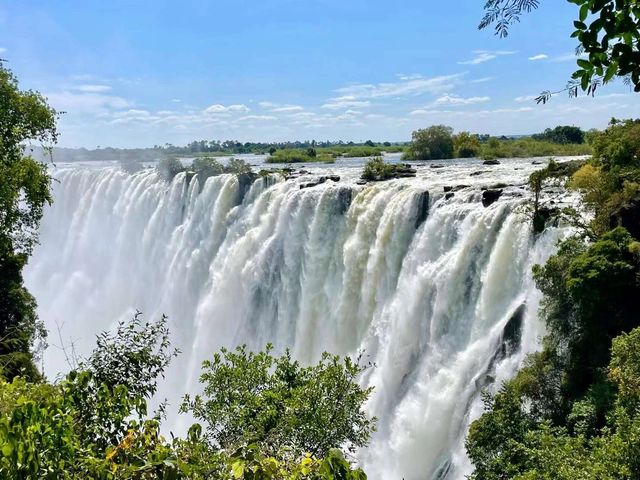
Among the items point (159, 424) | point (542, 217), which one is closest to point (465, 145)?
point (542, 217)

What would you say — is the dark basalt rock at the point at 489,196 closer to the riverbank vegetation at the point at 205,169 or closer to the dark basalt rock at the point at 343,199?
the dark basalt rock at the point at 343,199

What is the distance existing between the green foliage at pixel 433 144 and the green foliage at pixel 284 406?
39.5 m

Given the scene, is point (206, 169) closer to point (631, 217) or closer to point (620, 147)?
point (620, 147)

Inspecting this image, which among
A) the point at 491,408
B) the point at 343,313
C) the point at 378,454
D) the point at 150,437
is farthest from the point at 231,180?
the point at 150,437

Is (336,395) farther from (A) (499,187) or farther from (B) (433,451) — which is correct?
→ (A) (499,187)

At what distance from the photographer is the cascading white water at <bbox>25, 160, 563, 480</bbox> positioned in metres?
12.6

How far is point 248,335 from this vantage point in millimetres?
21688

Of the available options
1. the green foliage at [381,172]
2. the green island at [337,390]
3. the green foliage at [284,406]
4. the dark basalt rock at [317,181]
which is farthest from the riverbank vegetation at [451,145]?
the green foliage at [284,406]

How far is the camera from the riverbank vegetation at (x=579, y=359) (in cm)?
845

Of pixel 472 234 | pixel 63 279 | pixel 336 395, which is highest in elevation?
pixel 472 234

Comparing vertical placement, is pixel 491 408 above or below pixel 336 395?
below

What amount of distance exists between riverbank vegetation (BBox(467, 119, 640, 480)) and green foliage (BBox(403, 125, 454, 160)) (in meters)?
33.8

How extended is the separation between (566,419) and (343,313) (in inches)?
342

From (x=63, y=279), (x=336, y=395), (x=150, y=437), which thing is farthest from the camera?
(x=63, y=279)
